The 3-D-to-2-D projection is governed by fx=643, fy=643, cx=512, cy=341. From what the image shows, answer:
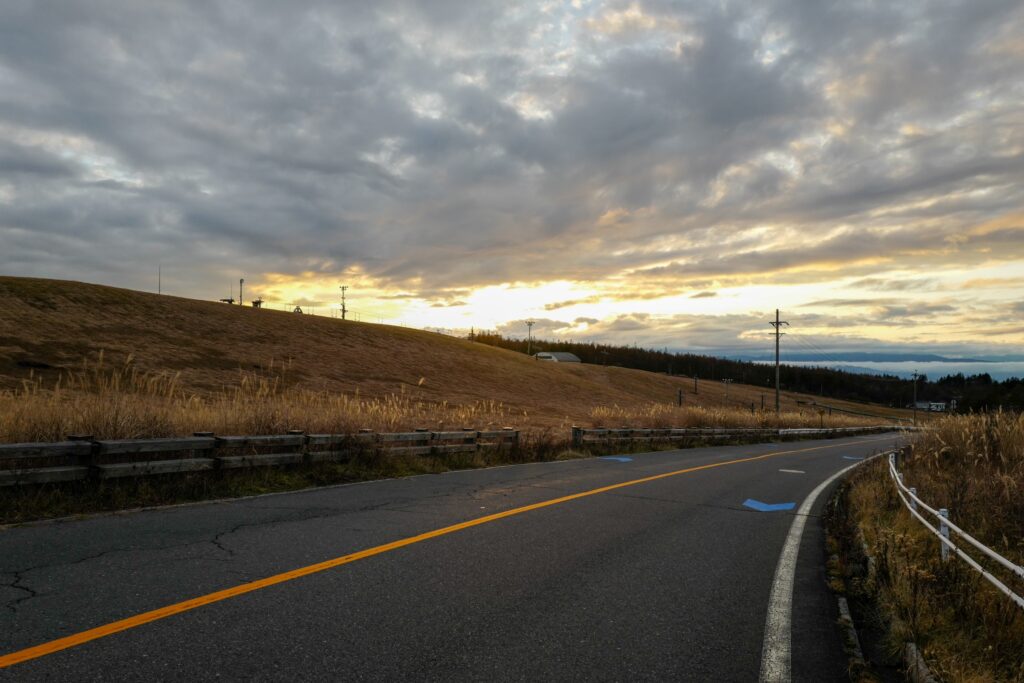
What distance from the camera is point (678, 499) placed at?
1134 centimetres

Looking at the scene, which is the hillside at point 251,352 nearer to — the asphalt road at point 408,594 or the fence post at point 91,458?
the fence post at point 91,458

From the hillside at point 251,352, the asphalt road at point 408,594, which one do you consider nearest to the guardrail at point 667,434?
the hillside at point 251,352

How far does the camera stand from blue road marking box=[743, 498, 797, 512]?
1113 cm

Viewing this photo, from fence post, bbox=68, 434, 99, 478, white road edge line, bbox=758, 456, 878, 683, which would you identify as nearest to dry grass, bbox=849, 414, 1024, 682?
white road edge line, bbox=758, 456, 878, 683

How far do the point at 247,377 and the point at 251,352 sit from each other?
2508 cm

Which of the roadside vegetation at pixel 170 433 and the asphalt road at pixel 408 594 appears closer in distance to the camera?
the asphalt road at pixel 408 594

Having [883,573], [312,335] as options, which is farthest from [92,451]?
[312,335]

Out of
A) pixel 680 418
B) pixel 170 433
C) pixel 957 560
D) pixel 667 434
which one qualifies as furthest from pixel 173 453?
pixel 680 418

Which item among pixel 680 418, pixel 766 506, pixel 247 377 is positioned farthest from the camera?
pixel 680 418

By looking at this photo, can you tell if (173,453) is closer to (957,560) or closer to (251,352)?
(957,560)

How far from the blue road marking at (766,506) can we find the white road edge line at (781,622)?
2.19 m

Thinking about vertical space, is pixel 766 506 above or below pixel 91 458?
below

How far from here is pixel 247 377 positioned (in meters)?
29.4

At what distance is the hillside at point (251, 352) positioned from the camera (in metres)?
40.7
